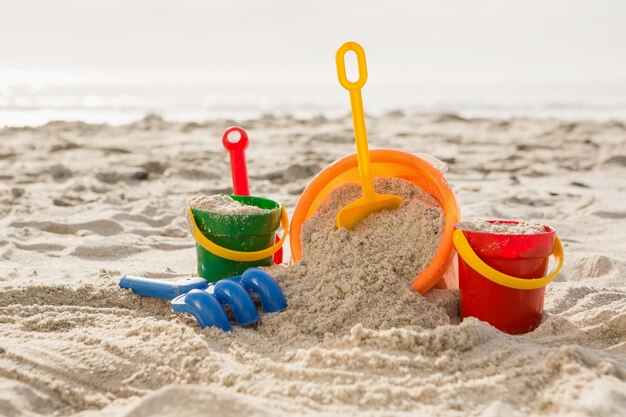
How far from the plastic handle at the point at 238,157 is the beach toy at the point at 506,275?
89cm

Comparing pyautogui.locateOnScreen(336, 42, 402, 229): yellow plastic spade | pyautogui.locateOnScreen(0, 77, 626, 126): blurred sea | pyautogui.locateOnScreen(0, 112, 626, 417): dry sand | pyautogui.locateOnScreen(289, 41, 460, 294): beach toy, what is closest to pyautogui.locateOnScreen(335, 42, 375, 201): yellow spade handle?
pyautogui.locateOnScreen(336, 42, 402, 229): yellow plastic spade

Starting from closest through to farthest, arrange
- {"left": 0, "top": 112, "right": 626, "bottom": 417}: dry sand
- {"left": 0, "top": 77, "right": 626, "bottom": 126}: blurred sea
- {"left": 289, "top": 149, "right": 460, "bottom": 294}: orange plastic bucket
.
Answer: {"left": 0, "top": 112, "right": 626, "bottom": 417}: dry sand < {"left": 289, "top": 149, "right": 460, "bottom": 294}: orange plastic bucket < {"left": 0, "top": 77, "right": 626, "bottom": 126}: blurred sea

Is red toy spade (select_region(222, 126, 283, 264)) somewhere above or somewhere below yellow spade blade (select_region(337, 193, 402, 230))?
above

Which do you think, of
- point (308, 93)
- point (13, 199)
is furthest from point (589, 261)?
point (308, 93)

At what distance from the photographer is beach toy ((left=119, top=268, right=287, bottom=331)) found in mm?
1736

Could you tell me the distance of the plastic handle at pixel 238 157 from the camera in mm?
2367

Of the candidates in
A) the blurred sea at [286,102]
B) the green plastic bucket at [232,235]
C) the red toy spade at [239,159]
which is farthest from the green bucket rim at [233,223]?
the blurred sea at [286,102]

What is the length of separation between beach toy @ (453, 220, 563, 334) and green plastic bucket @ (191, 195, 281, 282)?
0.64 m

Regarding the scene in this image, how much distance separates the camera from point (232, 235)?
82.4 inches

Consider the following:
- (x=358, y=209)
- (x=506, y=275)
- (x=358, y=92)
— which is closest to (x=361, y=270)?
(x=358, y=209)

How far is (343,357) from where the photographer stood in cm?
144

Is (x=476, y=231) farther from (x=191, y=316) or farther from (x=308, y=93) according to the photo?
(x=308, y=93)

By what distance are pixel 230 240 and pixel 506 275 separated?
86 centimetres

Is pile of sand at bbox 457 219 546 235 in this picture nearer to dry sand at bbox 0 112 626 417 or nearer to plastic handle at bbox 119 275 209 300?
dry sand at bbox 0 112 626 417
